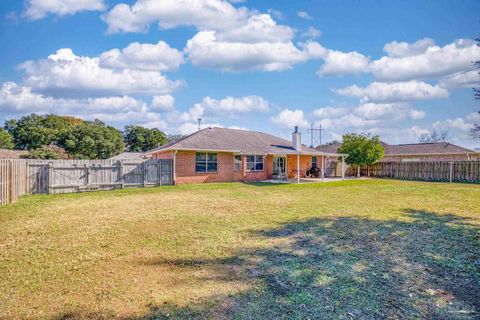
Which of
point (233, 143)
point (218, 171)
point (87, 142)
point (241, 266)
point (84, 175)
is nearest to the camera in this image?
point (241, 266)

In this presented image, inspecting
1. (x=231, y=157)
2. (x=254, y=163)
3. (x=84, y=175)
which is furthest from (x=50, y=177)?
(x=254, y=163)

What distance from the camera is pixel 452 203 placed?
36.7ft

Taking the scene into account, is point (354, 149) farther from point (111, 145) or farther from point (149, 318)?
point (111, 145)

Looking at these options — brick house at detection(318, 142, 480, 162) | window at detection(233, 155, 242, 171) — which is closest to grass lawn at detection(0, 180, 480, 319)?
window at detection(233, 155, 242, 171)

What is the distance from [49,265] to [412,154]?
3564cm

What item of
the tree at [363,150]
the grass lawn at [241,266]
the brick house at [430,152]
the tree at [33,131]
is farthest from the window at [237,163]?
the tree at [33,131]

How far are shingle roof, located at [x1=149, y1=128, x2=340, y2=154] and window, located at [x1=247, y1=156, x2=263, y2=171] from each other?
2.23 feet

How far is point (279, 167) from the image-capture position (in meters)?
24.9

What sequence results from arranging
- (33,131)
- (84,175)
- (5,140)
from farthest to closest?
(33,131) < (5,140) < (84,175)

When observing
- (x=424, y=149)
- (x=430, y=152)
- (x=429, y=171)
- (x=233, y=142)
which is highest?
(x=233, y=142)

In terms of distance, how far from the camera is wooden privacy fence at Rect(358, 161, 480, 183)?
21.7 metres

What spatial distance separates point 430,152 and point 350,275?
32809 mm

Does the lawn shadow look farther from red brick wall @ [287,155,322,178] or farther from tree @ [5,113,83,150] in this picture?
tree @ [5,113,83,150]

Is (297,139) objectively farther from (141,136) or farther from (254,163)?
(141,136)
